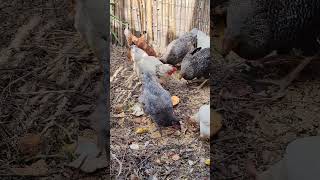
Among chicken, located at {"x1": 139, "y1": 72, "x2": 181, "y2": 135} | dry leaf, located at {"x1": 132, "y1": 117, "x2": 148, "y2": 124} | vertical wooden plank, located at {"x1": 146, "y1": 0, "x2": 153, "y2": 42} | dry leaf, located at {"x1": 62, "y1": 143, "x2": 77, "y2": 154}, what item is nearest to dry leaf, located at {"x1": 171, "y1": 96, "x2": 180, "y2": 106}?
chicken, located at {"x1": 139, "y1": 72, "x2": 181, "y2": 135}

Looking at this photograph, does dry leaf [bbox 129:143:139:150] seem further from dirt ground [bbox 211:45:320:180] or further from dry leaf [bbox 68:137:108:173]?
dirt ground [bbox 211:45:320:180]

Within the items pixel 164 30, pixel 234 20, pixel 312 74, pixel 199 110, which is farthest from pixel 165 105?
pixel 312 74

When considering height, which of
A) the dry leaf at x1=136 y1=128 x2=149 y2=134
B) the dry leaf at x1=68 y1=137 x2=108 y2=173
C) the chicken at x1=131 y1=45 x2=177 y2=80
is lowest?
the dry leaf at x1=68 y1=137 x2=108 y2=173


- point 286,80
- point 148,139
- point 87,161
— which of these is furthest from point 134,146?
point 286,80

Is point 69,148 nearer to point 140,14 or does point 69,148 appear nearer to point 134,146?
point 134,146

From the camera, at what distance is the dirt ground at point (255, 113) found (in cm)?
178

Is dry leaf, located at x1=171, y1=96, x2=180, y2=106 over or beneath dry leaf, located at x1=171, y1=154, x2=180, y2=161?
over

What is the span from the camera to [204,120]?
1.79 metres

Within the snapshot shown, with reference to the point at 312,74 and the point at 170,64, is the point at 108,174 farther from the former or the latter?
the point at 312,74

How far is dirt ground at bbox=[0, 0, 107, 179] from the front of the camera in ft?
5.80

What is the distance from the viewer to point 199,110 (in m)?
1.79

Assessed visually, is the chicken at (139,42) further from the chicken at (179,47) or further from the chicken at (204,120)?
the chicken at (204,120)

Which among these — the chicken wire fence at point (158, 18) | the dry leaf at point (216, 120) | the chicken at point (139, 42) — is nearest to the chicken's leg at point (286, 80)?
the dry leaf at point (216, 120)

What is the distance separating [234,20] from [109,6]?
0.43m
